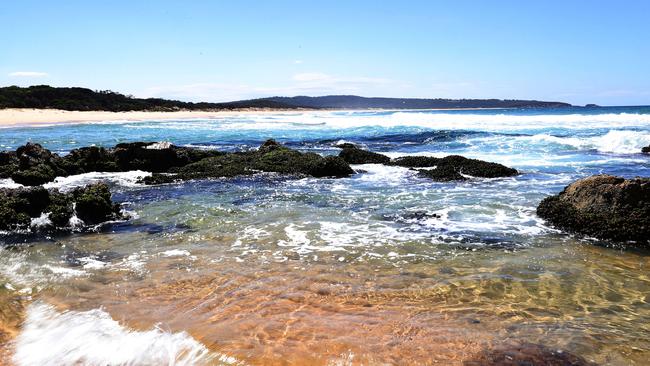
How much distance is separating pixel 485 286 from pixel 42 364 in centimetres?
460

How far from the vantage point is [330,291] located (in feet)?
18.1

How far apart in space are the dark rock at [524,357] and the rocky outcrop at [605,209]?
13.6 ft

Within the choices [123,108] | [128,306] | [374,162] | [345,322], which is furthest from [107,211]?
[123,108]

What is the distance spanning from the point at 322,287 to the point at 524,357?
2.39 meters

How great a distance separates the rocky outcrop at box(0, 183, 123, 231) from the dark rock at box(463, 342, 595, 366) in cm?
763

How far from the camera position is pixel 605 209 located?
26.5 ft

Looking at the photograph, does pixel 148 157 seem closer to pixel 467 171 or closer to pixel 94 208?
pixel 94 208

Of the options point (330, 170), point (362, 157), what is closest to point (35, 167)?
point (330, 170)

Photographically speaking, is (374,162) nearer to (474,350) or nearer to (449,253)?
(449,253)

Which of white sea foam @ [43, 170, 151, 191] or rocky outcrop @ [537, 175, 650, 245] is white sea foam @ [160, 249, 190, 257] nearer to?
rocky outcrop @ [537, 175, 650, 245]

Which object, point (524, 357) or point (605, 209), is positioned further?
point (605, 209)

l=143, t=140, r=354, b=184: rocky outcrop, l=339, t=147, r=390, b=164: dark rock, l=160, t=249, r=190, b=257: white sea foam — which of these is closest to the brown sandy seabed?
l=160, t=249, r=190, b=257: white sea foam

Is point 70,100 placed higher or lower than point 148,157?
higher

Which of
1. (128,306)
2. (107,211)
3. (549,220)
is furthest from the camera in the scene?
(107,211)
